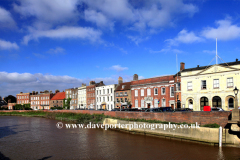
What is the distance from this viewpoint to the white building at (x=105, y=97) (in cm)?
6863

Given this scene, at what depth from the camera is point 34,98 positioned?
362 ft

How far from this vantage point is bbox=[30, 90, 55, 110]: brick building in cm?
10479

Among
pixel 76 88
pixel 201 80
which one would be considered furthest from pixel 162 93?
pixel 76 88

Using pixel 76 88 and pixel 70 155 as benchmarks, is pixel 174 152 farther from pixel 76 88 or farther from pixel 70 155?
pixel 76 88

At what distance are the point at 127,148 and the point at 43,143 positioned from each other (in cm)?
1039

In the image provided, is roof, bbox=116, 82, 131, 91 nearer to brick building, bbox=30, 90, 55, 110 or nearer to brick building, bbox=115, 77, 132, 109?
brick building, bbox=115, 77, 132, 109

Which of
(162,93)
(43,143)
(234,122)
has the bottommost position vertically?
(43,143)

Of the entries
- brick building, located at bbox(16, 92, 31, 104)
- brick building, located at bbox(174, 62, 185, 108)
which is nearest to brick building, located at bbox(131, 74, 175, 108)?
brick building, located at bbox(174, 62, 185, 108)

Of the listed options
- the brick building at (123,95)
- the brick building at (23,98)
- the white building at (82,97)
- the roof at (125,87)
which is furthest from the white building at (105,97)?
the brick building at (23,98)

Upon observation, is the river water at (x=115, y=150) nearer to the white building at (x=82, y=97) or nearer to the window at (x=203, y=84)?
the window at (x=203, y=84)

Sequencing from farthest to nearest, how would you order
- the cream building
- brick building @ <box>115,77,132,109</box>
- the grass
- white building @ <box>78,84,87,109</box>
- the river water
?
white building @ <box>78,84,87,109</box>
brick building @ <box>115,77,132,109</box>
the cream building
the grass
the river water

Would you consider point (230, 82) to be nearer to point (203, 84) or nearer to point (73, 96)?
point (203, 84)

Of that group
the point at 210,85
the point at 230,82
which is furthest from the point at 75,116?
the point at 230,82

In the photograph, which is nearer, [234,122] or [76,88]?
[234,122]
